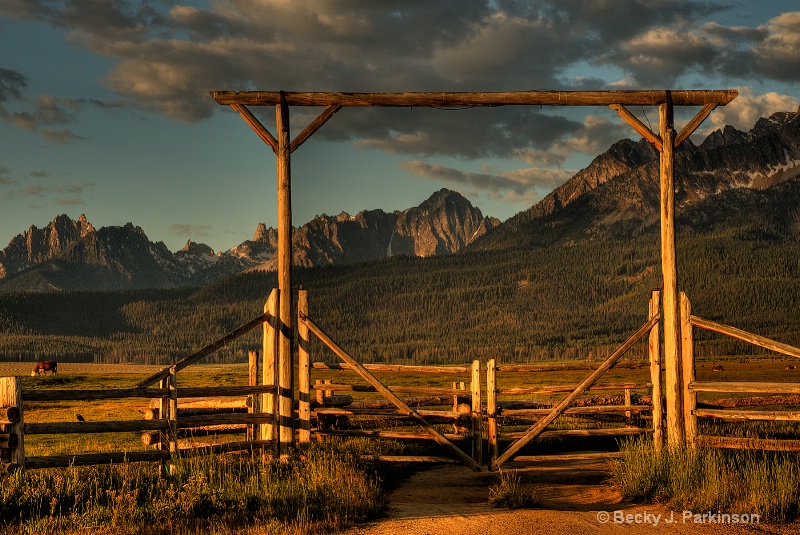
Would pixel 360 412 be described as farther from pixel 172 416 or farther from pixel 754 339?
pixel 754 339

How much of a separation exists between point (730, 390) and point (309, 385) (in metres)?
6.85

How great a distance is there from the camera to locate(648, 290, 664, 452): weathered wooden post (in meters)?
14.4

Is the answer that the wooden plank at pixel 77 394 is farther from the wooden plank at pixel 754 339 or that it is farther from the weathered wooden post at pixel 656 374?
the wooden plank at pixel 754 339

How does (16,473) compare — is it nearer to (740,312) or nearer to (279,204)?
(279,204)

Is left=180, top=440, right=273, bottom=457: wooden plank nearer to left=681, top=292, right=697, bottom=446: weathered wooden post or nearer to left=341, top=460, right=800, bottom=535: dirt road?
left=341, top=460, right=800, bottom=535: dirt road

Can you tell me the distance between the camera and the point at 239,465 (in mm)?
12281

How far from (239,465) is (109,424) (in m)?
1.90

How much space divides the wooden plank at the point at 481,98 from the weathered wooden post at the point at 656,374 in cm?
331

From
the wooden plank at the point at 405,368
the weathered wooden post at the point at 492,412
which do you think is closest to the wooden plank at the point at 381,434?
the weathered wooden post at the point at 492,412

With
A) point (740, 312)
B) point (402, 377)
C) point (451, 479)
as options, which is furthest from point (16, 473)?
point (740, 312)

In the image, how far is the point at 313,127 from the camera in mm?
14062

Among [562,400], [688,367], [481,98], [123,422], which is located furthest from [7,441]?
[688,367]

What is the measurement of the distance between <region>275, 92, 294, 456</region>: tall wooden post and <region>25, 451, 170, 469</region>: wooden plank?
225 cm

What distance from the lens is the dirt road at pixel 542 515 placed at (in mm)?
9570
